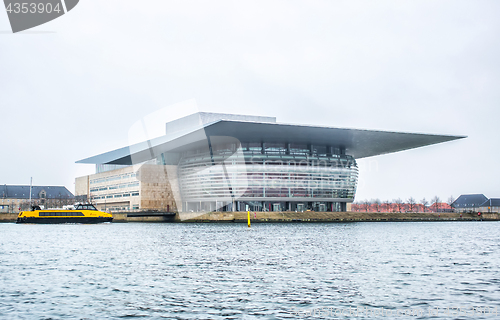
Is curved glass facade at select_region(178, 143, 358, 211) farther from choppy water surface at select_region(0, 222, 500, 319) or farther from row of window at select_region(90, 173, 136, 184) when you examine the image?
choppy water surface at select_region(0, 222, 500, 319)

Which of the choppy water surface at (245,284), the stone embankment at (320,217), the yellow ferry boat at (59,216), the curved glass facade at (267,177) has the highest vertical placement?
the curved glass facade at (267,177)

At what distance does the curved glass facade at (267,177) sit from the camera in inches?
3100

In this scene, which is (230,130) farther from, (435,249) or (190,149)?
(435,249)

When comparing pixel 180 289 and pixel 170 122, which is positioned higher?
pixel 170 122

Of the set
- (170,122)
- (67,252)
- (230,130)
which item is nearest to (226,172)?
(230,130)

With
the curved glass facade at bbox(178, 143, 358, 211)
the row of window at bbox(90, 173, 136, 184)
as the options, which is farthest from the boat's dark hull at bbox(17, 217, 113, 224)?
the row of window at bbox(90, 173, 136, 184)

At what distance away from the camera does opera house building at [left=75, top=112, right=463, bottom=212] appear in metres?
76.4

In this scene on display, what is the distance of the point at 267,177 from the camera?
78.9m

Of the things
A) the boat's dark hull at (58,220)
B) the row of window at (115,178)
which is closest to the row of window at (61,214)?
the boat's dark hull at (58,220)

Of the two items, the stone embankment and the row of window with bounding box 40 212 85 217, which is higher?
the row of window with bounding box 40 212 85 217

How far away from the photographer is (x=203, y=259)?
20.6 m

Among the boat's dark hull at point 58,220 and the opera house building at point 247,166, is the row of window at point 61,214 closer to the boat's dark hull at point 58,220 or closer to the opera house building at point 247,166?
the boat's dark hull at point 58,220

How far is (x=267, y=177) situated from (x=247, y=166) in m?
3.65

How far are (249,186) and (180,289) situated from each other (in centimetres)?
6517
